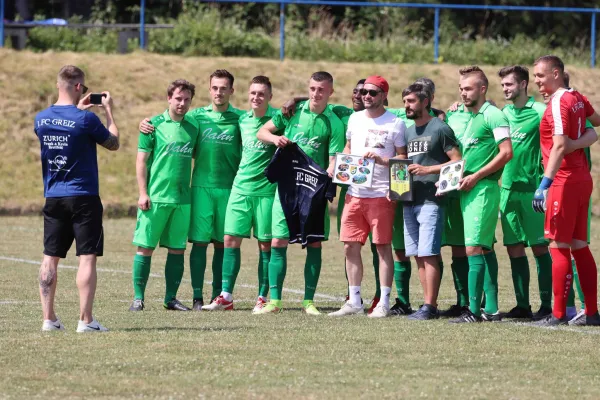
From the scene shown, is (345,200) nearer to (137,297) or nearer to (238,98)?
(137,297)

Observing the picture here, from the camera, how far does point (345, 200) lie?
11.0m

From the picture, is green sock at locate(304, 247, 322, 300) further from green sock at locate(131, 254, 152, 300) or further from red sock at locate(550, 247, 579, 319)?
red sock at locate(550, 247, 579, 319)

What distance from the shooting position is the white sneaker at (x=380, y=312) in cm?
1057

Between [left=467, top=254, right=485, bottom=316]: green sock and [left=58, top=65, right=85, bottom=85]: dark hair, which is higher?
[left=58, top=65, right=85, bottom=85]: dark hair

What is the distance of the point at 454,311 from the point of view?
35.9ft

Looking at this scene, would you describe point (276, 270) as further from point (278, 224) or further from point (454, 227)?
point (454, 227)

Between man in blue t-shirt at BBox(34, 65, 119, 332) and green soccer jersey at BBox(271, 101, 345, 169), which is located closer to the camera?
man in blue t-shirt at BBox(34, 65, 119, 332)

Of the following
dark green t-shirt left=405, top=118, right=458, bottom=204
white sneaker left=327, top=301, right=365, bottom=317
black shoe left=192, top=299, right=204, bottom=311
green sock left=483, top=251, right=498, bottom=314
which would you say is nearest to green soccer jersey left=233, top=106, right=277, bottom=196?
black shoe left=192, top=299, right=204, bottom=311

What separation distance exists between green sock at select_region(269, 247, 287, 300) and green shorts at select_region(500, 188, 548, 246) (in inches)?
79.1

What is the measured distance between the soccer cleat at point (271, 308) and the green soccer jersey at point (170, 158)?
1.31 m

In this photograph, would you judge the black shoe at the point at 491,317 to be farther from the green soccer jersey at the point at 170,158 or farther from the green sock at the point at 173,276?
the green soccer jersey at the point at 170,158

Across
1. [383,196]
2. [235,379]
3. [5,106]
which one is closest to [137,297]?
[383,196]

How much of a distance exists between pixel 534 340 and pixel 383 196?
2.25 meters

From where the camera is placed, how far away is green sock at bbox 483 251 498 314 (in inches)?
410
